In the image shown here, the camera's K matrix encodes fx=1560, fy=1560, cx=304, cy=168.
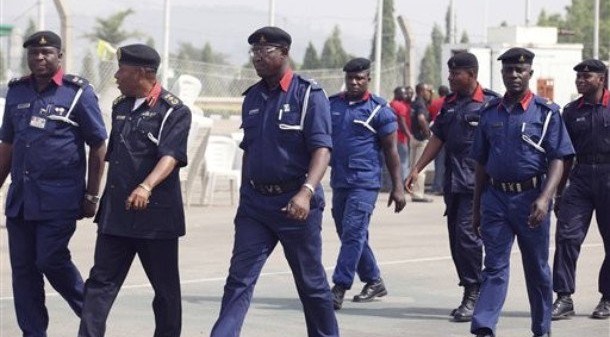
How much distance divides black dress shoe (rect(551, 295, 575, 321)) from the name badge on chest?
4.12 metres

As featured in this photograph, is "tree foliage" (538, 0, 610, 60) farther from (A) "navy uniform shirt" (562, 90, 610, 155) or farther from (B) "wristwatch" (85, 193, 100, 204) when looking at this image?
(B) "wristwatch" (85, 193, 100, 204)

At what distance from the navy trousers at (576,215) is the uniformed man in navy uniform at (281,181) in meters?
3.10

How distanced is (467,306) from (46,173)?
11.6 ft

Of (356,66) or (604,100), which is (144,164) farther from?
(604,100)

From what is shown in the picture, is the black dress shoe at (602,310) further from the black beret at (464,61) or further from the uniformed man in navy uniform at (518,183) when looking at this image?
the black beret at (464,61)

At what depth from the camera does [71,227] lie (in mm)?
9258

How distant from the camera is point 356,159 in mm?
11844

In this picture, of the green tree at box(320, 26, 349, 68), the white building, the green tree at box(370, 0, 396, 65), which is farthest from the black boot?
the green tree at box(320, 26, 349, 68)

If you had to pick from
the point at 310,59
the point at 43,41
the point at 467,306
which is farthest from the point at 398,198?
the point at 310,59

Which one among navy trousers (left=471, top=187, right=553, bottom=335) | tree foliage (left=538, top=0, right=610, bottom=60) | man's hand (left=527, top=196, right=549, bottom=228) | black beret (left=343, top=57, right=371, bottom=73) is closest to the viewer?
man's hand (left=527, top=196, right=549, bottom=228)

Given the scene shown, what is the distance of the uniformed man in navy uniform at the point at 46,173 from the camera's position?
9172 millimetres

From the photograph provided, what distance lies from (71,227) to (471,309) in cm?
333

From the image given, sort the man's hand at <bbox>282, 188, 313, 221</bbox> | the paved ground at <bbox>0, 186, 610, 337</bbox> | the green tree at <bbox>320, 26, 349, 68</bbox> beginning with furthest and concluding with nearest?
the green tree at <bbox>320, 26, 349, 68</bbox> → the paved ground at <bbox>0, 186, 610, 337</bbox> → the man's hand at <bbox>282, 188, 313, 221</bbox>

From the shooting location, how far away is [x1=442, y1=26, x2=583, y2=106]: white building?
30.7 metres
